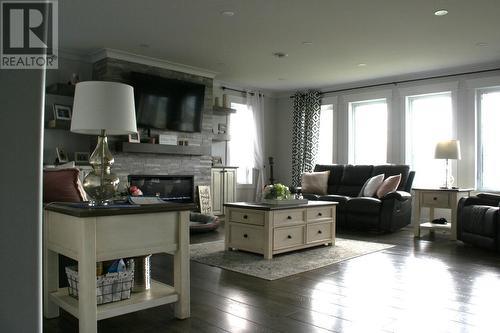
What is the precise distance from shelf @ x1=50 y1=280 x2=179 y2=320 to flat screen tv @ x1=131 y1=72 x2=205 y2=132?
401 centimetres

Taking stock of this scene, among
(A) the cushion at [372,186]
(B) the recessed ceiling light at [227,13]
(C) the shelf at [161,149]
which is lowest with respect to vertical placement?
(A) the cushion at [372,186]

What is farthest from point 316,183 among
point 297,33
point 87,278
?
point 87,278

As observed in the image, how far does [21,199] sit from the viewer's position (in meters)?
0.93

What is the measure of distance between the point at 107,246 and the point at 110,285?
0.86ft

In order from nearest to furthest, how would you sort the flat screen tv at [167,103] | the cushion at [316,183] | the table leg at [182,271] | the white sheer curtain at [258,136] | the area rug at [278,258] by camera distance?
the table leg at [182,271]
the area rug at [278,258]
the flat screen tv at [167,103]
the cushion at [316,183]
the white sheer curtain at [258,136]

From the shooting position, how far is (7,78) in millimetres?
920

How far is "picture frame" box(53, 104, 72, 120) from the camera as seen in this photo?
18.9 ft

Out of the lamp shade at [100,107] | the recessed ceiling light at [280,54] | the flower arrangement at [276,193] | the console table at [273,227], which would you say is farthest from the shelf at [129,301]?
the recessed ceiling light at [280,54]

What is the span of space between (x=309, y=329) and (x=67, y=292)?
1.37 metres

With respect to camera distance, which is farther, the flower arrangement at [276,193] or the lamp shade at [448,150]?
the lamp shade at [448,150]

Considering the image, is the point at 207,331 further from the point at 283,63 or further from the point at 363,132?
the point at 363,132

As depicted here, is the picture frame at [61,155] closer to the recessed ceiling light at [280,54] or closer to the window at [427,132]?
the recessed ceiling light at [280,54]

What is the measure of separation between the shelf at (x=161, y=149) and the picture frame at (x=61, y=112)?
813 millimetres

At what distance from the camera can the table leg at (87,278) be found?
2.03 meters
